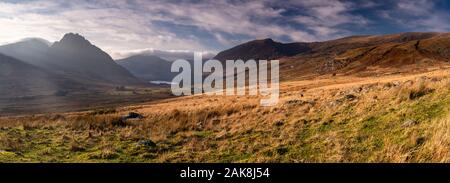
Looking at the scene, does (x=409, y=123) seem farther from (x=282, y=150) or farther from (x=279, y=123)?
(x=279, y=123)

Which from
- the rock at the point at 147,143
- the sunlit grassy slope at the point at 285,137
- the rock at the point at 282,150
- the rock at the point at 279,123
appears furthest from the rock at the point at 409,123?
the rock at the point at 147,143

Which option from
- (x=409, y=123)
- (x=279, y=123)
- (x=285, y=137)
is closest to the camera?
(x=409, y=123)

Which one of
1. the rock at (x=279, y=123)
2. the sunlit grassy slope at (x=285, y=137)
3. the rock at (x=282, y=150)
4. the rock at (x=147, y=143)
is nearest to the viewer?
the sunlit grassy slope at (x=285, y=137)

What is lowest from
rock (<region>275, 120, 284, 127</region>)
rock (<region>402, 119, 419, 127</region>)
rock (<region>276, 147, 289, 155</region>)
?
rock (<region>276, 147, 289, 155</region>)

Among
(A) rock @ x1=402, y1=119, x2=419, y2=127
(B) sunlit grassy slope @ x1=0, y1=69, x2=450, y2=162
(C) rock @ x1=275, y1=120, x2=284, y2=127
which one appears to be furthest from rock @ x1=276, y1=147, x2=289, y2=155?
(C) rock @ x1=275, y1=120, x2=284, y2=127

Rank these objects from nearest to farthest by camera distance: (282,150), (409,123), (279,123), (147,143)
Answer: (409,123)
(282,150)
(147,143)
(279,123)

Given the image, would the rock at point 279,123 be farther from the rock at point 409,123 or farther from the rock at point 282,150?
the rock at point 409,123

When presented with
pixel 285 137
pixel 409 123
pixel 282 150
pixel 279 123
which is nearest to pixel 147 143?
pixel 285 137

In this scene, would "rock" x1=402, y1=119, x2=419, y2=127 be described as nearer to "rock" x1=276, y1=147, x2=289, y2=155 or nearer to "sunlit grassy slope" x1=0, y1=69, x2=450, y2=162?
"sunlit grassy slope" x1=0, y1=69, x2=450, y2=162

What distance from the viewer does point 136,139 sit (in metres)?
16.6

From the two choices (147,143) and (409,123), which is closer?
(409,123)

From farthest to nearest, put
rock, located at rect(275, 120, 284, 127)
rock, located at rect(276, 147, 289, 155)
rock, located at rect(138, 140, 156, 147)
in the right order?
rock, located at rect(275, 120, 284, 127) → rock, located at rect(138, 140, 156, 147) → rock, located at rect(276, 147, 289, 155)

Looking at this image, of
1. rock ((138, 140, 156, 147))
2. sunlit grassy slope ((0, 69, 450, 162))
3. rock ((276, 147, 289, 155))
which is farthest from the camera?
rock ((138, 140, 156, 147))

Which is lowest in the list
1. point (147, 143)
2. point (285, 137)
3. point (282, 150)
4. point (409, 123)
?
point (147, 143)
